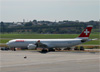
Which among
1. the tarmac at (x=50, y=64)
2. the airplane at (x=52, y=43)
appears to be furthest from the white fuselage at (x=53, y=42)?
the tarmac at (x=50, y=64)

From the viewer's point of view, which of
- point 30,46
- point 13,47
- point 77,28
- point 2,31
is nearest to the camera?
point 30,46

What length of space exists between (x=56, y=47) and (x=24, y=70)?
32726mm

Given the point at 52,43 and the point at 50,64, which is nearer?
the point at 50,64

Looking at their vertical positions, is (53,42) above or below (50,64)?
above

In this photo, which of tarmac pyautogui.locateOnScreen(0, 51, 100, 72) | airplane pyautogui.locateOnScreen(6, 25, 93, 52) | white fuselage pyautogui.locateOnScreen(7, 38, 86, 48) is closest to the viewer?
tarmac pyautogui.locateOnScreen(0, 51, 100, 72)

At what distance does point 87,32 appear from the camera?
2350 inches

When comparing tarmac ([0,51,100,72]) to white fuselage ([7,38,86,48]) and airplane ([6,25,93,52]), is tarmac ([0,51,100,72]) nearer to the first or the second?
airplane ([6,25,93,52])

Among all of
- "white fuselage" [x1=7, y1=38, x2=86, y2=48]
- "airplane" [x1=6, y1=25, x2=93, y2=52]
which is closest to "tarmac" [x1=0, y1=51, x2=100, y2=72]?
"airplane" [x1=6, y1=25, x2=93, y2=52]

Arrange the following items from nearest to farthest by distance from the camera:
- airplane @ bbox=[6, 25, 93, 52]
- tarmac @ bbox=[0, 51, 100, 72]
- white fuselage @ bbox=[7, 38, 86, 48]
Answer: tarmac @ bbox=[0, 51, 100, 72], airplane @ bbox=[6, 25, 93, 52], white fuselage @ bbox=[7, 38, 86, 48]

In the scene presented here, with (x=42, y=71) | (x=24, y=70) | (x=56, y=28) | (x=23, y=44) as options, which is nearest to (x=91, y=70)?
(x=42, y=71)

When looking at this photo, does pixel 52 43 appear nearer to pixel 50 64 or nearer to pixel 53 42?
pixel 53 42

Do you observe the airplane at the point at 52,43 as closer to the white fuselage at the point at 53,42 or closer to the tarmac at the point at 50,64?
the white fuselage at the point at 53,42

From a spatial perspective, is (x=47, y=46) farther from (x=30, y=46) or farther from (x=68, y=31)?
(x=68, y=31)

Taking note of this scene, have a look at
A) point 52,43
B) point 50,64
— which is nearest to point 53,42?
point 52,43
